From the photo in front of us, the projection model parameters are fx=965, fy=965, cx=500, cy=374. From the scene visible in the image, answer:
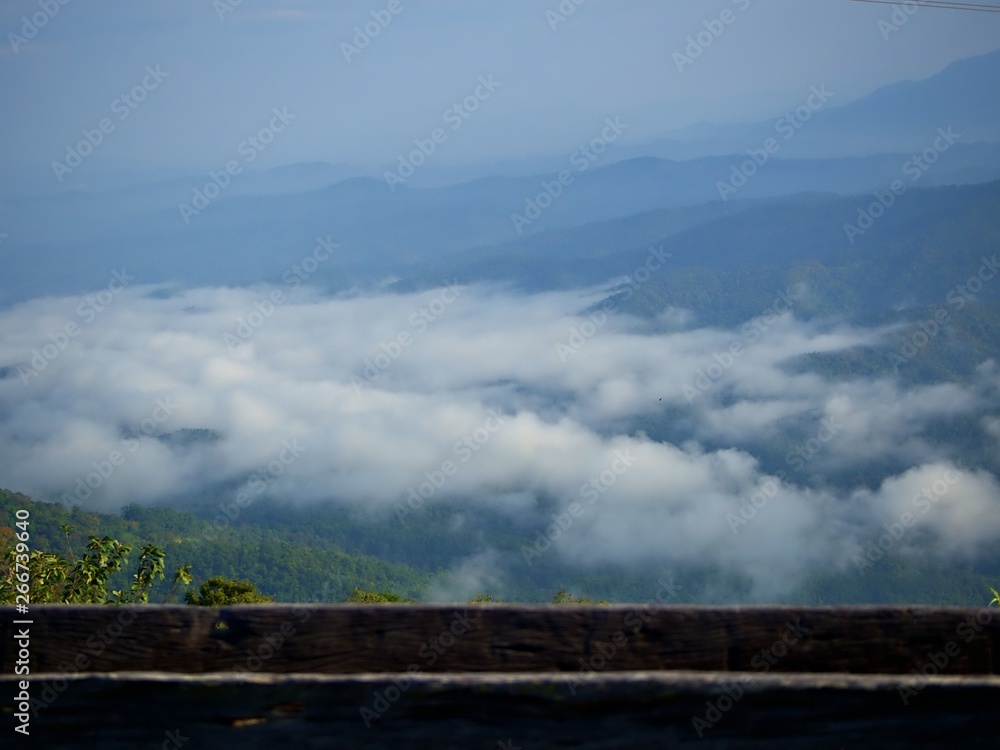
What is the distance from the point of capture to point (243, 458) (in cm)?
16062

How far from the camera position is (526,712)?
1.70 meters

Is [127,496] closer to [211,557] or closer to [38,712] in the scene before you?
[211,557]

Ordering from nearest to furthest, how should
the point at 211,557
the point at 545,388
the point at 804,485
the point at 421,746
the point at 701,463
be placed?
the point at 421,746, the point at 211,557, the point at 804,485, the point at 701,463, the point at 545,388

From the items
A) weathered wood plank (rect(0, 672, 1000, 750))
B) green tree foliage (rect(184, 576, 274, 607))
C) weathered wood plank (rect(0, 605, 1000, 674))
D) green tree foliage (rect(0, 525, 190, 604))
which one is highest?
green tree foliage (rect(184, 576, 274, 607))

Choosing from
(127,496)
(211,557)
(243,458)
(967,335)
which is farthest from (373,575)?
(967,335)

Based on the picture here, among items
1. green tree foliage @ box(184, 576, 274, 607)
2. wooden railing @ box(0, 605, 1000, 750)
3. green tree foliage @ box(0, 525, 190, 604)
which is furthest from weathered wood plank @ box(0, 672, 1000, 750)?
green tree foliage @ box(184, 576, 274, 607)

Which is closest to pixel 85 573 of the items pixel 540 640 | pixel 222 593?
pixel 222 593

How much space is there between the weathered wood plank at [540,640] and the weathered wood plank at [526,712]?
55mm

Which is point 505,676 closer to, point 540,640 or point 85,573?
point 540,640

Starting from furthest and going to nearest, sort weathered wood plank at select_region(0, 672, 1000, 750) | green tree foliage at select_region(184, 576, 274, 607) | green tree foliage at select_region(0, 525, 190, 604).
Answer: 1. green tree foliage at select_region(184, 576, 274, 607)
2. green tree foliage at select_region(0, 525, 190, 604)
3. weathered wood plank at select_region(0, 672, 1000, 750)

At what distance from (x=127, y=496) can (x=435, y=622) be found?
151085 mm

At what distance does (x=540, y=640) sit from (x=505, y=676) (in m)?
0.10

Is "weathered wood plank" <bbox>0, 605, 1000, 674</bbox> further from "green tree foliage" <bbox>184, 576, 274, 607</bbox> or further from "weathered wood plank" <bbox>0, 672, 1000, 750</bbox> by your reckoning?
"green tree foliage" <bbox>184, 576, 274, 607</bbox>

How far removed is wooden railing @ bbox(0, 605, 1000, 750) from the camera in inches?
65.9
